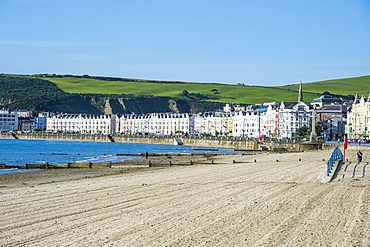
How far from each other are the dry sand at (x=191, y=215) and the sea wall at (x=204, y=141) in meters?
72.0

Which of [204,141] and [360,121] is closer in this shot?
[360,121]

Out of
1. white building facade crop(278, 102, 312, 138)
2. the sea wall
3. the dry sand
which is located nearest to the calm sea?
the sea wall

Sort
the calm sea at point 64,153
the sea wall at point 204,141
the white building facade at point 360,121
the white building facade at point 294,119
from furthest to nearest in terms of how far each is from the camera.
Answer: the white building facade at point 294,119, the white building facade at point 360,121, the sea wall at point 204,141, the calm sea at point 64,153

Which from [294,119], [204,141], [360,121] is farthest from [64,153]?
[294,119]

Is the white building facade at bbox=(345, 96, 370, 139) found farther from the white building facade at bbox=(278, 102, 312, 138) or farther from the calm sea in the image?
the calm sea

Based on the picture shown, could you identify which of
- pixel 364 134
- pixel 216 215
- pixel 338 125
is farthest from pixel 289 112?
pixel 216 215

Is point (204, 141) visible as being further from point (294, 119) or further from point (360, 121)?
point (360, 121)

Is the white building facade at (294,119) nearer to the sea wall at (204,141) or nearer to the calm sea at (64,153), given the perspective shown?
the sea wall at (204,141)

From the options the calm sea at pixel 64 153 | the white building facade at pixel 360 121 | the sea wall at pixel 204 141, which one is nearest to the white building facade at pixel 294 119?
the white building facade at pixel 360 121

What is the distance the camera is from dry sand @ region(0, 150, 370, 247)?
14.7 meters

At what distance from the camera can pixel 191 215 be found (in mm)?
17984

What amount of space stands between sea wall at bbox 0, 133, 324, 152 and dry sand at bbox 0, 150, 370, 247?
72.0 meters

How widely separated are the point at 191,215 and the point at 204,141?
12198cm

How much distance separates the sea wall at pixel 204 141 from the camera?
4134 inches
